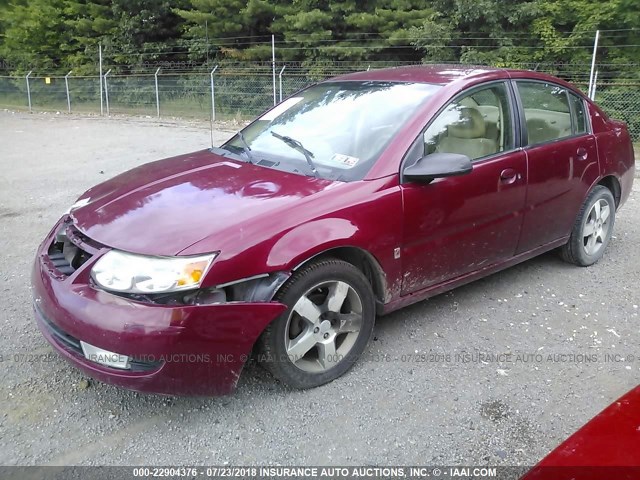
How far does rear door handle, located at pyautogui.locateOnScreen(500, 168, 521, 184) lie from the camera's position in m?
3.67

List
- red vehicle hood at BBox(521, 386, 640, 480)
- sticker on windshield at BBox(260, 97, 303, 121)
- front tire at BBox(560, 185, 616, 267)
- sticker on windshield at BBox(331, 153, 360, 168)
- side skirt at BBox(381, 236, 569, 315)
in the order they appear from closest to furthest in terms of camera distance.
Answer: red vehicle hood at BBox(521, 386, 640, 480) → sticker on windshield at BBox(331, 153, 360, 168) → side skirt at BBox(381, 236, 569, 315) → sticker on windshield at BBox(260, 97, 303, 121) → front tire at BBox(560, 185, 616, 267)

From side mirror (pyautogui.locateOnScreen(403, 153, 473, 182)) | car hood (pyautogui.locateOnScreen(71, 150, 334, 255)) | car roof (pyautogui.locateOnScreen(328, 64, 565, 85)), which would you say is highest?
car roof (pyautogui.locateOnScreen(328, 64, 565, 85))

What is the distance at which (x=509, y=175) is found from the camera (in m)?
3.71

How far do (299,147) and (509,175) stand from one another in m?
1.38

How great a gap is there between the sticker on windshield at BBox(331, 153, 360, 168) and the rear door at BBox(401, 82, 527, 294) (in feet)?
1.00

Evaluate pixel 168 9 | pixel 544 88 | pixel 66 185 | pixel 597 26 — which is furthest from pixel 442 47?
pixel 168 9

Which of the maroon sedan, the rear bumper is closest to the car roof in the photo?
the maroon sedan

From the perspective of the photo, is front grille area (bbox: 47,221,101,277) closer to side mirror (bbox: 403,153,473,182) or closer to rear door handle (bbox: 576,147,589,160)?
side mirror (bbox: 403,153,473,182)

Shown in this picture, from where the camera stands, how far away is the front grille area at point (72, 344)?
2553mm

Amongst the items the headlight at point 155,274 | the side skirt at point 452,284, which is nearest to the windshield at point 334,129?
the side skirt at point 452,284

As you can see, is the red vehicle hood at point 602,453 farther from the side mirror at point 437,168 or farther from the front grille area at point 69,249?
the front grille area at point 69,249

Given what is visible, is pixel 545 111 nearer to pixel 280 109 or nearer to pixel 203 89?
pixel 280 109

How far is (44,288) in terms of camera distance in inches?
112

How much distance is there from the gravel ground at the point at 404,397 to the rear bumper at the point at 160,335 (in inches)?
11.2
